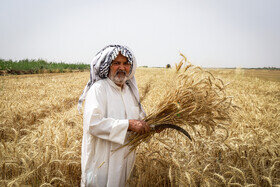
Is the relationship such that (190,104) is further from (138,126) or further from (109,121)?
(109,121)

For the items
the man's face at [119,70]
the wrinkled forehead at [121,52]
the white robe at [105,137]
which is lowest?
the white robe at [105,137]

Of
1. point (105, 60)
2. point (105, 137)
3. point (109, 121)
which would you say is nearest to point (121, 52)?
point (105, 60)

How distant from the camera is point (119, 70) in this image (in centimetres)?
203

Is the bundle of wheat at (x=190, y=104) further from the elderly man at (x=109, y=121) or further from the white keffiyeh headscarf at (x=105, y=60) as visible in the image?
the white keffiyeh headscarf at (x=105, y=60)

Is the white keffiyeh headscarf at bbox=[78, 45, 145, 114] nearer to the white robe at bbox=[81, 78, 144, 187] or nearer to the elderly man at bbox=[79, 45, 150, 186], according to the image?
the elderly man at bbox=[79, 45, 150, 186]

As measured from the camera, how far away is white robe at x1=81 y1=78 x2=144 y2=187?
5.61 ft

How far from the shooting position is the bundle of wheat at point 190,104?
1.72 m

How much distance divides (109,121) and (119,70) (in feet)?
2.08

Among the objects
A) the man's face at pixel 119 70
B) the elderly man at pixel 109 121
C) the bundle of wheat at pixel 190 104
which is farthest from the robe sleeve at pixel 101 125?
the man's face at pixel 119 70

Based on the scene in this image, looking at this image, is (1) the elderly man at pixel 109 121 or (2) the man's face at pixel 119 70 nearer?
(1) the elderly man at pixel 109 121

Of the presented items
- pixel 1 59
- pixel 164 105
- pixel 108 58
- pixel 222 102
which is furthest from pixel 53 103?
pixel 1 59

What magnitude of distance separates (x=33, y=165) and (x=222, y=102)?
6.82ft

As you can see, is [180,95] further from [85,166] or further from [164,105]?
[85,166]

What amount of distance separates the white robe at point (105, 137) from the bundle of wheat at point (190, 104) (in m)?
0.22
